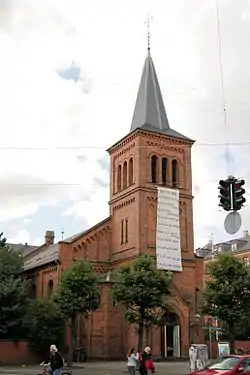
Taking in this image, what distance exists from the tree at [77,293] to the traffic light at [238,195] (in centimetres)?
2476

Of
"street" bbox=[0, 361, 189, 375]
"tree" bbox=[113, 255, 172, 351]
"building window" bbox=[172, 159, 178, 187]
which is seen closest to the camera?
"street" bbox=[0, 361, 189, 375]

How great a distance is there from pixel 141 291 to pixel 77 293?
6319 mm

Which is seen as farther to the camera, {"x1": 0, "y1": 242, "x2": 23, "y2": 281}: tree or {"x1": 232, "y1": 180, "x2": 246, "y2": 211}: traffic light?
{"x1": 0, "y1": 242, "x2": 23, "y2": 281}: tree

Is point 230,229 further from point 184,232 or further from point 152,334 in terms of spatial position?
point 184,232

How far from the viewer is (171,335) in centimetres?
5141

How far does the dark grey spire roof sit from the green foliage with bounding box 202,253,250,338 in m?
23.2

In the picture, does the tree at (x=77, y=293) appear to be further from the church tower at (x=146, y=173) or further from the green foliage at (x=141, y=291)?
the church tower at (x=146, y=173)

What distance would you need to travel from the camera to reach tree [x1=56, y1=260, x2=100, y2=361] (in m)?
42.2

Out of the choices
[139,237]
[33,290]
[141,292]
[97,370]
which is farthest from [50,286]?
[97,370]

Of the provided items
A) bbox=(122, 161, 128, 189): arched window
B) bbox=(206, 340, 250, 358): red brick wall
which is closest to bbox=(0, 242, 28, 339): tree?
bbox=(122, 161, 128, 189): arched window

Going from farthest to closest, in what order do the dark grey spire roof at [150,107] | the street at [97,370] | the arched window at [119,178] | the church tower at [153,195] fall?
the arched window at [119,178], the dark grey spire roof at [150,107], the church tower at [153,195], the street at [97,370]

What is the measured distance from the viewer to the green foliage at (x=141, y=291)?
38438mm

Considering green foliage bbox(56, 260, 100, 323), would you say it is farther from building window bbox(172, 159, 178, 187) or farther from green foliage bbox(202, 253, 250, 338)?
building window bbox(172, 159, 178, 187)

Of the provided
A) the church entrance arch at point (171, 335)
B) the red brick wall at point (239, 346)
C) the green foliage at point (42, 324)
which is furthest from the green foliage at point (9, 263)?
the red brick wall at point (239, 346)
